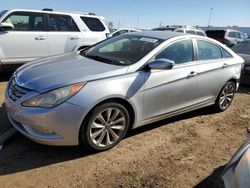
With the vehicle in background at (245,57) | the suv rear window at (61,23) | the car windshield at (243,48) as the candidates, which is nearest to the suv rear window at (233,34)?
the car windshield at (243,48)

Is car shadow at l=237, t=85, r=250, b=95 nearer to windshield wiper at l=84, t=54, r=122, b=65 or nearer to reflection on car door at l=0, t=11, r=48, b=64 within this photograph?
windshield wiper at l=84, t=54, r=122, b=65

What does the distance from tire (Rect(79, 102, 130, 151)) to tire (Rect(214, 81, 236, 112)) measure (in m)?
2.42

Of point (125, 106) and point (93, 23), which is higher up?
point (93, 23)

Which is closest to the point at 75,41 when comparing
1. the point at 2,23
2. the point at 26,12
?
the point at 26,12

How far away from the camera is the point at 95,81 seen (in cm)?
380

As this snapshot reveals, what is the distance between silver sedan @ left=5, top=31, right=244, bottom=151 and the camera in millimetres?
3607

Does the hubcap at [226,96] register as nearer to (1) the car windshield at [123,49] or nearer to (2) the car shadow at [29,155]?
(1) the car windshield at [123,49]

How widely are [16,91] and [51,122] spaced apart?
706 mm

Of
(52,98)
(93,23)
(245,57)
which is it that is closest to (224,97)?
(245,57)

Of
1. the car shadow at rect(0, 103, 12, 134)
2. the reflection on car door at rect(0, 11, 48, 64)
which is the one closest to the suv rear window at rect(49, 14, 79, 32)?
the reflection on car door at rect(0, 11, 48, 64)

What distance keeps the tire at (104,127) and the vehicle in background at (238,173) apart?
183 centimetres

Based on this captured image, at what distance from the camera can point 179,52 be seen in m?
4.88

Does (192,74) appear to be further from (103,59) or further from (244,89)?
(244,89)

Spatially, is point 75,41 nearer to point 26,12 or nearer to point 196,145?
point 26,12
